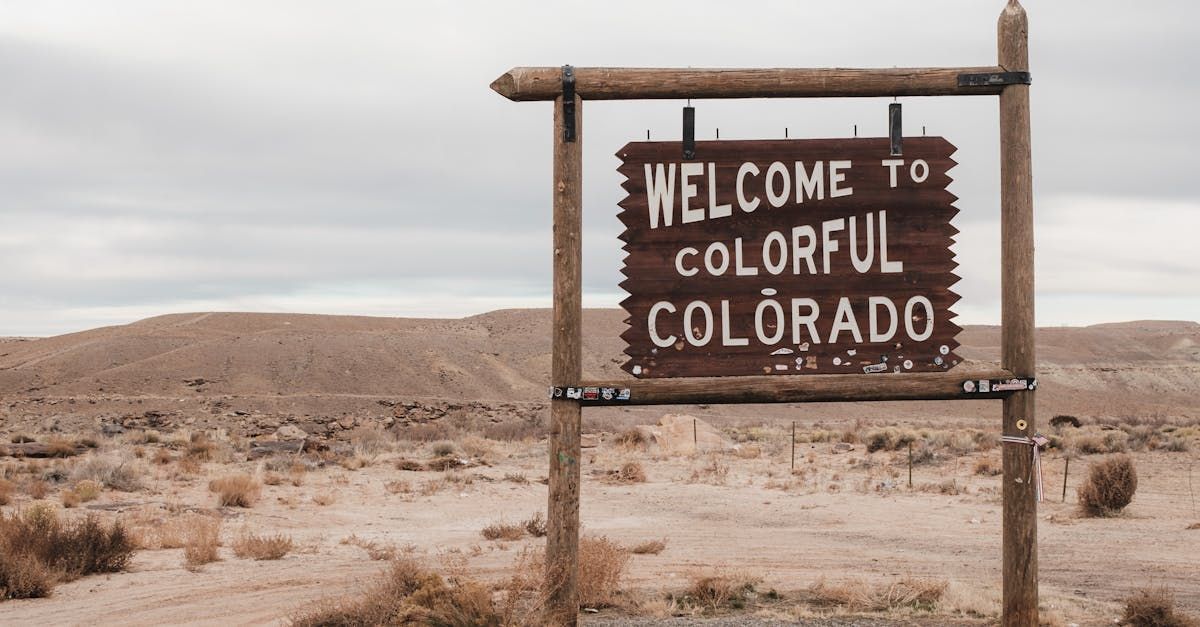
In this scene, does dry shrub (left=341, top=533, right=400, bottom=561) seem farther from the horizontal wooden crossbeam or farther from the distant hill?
the distant hill

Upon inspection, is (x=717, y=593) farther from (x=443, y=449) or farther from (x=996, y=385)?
(x=443, y=449)

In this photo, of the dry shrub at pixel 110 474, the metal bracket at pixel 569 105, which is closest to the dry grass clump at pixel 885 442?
the dry shrub at pixel 110 474

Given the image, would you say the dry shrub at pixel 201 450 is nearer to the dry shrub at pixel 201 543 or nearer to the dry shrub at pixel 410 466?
the dry shrub at pixel 410 466

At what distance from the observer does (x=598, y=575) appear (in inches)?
367

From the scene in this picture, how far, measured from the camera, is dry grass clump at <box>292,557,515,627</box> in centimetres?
743

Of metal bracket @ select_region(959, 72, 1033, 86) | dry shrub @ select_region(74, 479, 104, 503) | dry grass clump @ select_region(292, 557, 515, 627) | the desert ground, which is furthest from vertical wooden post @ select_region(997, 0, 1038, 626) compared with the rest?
dry shrub @ select_region(74, 479, 104, 503)

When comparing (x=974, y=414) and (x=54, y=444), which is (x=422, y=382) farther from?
(x=54, y=444)

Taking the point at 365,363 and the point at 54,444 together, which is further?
the point at 365,363

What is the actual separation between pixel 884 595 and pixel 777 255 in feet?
12.2

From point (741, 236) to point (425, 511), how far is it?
1135 cm

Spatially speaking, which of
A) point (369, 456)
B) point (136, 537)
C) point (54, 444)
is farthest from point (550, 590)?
point (54, 444)

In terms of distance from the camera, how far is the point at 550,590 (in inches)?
288

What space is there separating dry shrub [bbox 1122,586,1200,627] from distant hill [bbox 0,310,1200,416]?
4167 centimetres

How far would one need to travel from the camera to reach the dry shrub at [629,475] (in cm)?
2155
